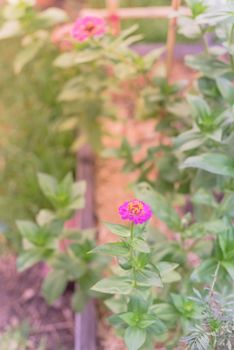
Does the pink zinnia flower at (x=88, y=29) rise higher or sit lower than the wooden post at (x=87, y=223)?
higher

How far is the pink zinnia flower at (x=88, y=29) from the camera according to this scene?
1229 millimetres

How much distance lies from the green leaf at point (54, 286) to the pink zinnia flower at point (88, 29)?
0.53 metres

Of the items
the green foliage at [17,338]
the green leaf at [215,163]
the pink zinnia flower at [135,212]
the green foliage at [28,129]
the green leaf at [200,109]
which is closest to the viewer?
the pink zinnia flower at [135,212]

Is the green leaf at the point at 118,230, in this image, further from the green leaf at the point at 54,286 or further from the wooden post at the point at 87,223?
the wooden post at the point at 87,223

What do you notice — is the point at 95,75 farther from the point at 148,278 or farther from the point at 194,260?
the point at 148,278

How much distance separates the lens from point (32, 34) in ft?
4.88

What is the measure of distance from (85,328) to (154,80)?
636 mm

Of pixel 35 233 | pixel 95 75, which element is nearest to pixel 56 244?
pixel 35 233

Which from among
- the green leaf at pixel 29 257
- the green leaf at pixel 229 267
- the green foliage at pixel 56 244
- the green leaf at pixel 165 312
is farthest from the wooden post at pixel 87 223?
the green leaf at pixel 229 267

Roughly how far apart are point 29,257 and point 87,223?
1.49ft

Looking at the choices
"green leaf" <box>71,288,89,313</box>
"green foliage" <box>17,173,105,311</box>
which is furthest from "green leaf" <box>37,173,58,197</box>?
"green leaf" <box>71,288,89,313</box>

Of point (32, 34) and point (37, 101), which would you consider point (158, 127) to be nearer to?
point (32, 34)

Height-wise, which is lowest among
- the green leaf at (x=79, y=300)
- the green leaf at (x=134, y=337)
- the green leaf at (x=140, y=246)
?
the green leaf at (x=79, y=300)

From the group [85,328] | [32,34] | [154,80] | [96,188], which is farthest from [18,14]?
[85,328]
